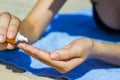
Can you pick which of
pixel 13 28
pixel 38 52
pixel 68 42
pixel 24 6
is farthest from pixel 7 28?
pixel 24 6

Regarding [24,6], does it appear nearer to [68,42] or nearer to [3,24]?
[68,42]

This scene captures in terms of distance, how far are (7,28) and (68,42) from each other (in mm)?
393

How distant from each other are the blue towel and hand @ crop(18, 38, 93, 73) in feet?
0.38

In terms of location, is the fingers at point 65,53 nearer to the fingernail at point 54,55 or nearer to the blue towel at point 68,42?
the fingernail at point 54,55

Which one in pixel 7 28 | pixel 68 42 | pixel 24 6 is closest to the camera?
pixel 7 28

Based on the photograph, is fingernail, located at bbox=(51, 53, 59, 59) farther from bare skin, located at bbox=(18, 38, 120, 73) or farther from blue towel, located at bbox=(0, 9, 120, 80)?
blue towel, located at bbox=(0, 9, 120, 80)

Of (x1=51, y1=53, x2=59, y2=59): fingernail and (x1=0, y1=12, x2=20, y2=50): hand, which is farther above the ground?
(x1=0, y1=12, x2=20, y2=50): hand

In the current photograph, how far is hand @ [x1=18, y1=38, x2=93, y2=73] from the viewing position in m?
1.17

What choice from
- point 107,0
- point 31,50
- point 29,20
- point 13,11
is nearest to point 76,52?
point 31,50

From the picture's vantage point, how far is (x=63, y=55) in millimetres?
1173

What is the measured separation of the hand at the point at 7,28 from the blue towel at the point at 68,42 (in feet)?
Answer: 0.53

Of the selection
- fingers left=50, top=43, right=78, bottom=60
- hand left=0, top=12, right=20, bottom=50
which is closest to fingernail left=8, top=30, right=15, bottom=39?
hand left=0, top=12, right=20, bottom=50

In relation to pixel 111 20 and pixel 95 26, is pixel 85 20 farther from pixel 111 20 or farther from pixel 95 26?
pixel 111 20

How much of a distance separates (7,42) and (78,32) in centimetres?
53
